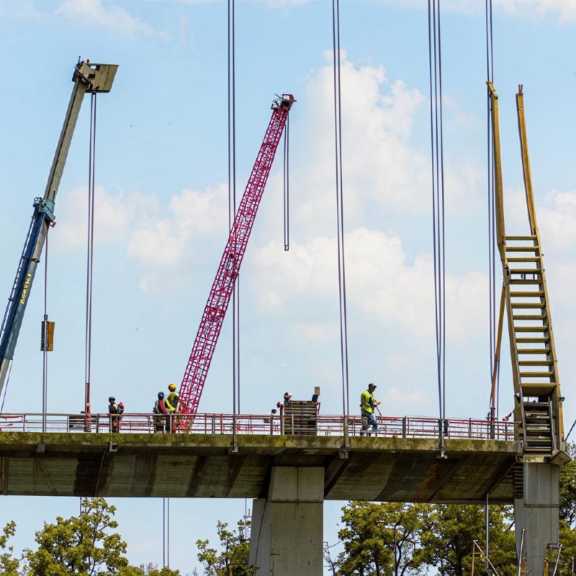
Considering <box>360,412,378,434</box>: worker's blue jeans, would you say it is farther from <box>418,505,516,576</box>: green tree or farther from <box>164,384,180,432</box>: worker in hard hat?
<box>418,505,516,576</box>: green tree

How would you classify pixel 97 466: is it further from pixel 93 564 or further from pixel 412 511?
pixel 412 511

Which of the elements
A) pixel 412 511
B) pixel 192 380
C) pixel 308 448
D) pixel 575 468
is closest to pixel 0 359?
pixel 308 448

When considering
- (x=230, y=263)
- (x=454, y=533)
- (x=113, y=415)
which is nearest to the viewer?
(x=113, y=415)

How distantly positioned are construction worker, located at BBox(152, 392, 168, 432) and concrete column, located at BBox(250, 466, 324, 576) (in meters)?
4.69

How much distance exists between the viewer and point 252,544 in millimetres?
73562

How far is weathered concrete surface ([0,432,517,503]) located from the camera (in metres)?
67.7

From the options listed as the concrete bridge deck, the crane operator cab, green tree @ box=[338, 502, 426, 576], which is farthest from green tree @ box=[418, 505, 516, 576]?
the crane operator cab

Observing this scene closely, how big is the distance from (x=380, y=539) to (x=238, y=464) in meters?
28.4

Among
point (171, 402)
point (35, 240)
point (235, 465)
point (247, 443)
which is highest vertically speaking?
point (35, 240)

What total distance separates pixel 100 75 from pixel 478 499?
994 inches

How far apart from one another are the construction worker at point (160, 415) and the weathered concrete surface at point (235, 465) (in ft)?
2.48

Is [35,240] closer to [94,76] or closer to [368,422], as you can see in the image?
[94,76]

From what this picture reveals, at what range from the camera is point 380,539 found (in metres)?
97.2

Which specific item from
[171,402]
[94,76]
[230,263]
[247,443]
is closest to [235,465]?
[247,443]
